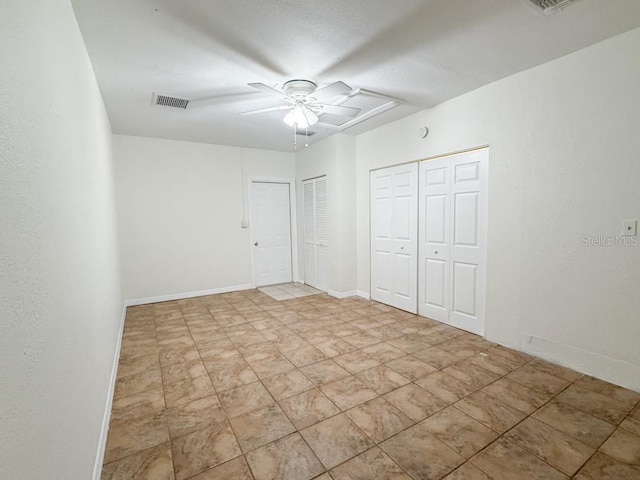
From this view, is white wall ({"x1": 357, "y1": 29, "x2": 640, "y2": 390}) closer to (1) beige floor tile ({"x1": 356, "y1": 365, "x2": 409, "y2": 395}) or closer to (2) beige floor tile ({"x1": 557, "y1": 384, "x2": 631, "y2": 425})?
(2) beige floor tile ({"x1": 557, "y1": 384, "x2": 631, "y2": 425})

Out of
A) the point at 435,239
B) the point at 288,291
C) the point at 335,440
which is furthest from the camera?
the point at 288,291

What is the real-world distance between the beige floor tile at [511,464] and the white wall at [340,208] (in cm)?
327

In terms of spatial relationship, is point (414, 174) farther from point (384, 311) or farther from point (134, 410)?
point (134, 410)

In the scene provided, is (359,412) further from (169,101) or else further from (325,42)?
(169,101)

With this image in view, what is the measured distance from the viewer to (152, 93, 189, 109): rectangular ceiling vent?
10.3ft

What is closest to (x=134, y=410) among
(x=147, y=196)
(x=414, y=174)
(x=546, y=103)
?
(x=147, y=196)

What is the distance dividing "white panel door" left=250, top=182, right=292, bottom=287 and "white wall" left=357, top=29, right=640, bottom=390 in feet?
11.6

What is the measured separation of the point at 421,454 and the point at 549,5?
2847 mm

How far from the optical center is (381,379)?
251cm

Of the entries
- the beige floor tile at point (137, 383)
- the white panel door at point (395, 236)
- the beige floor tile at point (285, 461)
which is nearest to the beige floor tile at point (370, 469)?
the beige floor tile at point (285, 461)

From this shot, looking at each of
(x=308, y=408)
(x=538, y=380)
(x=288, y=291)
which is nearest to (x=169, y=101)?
(x=308, y=408)

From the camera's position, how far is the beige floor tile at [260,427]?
6.06 feet

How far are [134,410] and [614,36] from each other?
14.6ft

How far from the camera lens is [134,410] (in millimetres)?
2158
